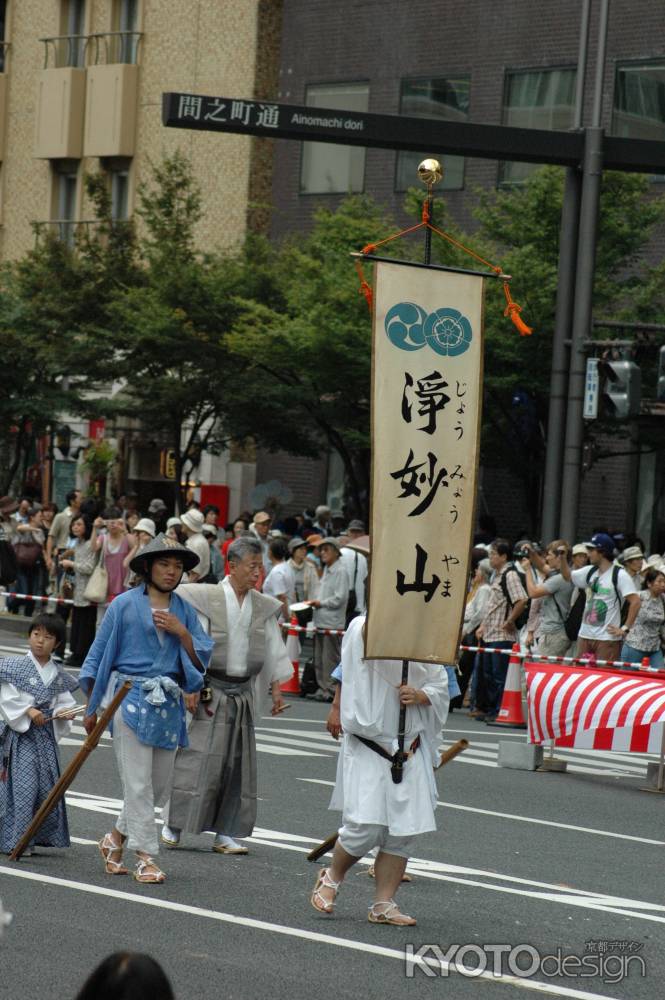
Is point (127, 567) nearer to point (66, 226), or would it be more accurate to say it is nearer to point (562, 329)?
point (562, 329)

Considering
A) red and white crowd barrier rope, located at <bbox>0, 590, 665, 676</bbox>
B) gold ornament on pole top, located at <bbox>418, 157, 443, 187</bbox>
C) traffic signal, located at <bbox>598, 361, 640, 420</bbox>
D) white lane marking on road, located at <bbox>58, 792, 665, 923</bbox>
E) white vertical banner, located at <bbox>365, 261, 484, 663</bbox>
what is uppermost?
gold ornament on pole top, located at <bbox>418, 157, 443, 187</bbox>

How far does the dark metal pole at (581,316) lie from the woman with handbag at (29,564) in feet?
27.4

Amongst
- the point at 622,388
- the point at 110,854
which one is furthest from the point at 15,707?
the point at 622,388

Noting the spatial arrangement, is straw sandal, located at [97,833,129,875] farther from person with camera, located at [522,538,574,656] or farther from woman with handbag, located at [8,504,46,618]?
woman with handbag, located at [8,504,46,618]

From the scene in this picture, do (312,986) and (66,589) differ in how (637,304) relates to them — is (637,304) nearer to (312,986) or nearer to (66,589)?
(66,589)

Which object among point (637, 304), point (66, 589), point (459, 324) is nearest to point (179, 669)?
point (459, 324)

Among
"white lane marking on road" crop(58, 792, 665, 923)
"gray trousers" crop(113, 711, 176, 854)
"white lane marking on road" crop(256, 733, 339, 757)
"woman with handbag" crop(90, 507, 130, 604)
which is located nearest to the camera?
"gray trousers" crop(113, 711, 176, 854)

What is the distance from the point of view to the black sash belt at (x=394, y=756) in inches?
328

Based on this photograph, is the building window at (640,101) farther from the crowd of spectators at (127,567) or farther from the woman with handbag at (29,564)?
the woman with handbag at (29,564)

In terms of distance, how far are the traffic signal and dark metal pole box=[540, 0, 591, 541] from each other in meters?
0.98

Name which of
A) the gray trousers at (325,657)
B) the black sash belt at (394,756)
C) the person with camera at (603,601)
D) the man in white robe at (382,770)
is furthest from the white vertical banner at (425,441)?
the gray trousers at (325,657)

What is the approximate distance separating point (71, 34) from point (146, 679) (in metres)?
34.8

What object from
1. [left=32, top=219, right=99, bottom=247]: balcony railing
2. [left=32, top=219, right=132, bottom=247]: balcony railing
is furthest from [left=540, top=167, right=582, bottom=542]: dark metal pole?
[left=32, top=219, right=99, bottom=247]: balcony railing

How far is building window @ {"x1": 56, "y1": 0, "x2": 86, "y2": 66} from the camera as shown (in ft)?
136
